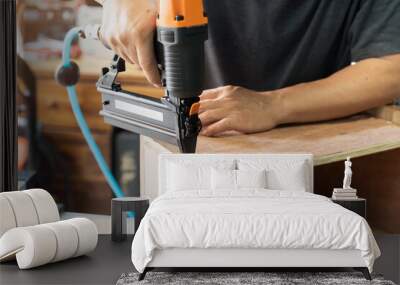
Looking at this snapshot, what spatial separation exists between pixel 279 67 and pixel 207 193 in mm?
854

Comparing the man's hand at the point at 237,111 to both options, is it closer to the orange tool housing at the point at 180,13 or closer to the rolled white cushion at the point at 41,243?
the orange tool housing at the point at 180,13

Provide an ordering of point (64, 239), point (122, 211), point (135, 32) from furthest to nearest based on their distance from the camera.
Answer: point (122, 211)
point (135, 32)
point (64, 239)

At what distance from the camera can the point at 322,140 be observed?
167 inches

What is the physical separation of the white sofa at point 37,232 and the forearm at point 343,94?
124 cm

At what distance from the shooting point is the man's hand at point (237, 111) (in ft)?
13.7

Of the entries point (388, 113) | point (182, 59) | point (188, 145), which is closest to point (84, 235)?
point (188, 145)

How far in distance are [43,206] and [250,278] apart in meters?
1.17

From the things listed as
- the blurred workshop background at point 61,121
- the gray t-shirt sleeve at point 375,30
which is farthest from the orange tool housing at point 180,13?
the gray t-shirt sleeve at point 375,30

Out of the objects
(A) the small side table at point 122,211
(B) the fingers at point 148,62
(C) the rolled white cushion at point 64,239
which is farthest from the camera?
(A) the small side table at point 122,211

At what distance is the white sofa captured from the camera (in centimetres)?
360

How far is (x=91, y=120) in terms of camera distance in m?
4.47

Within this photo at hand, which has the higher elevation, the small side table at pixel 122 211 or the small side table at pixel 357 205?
the small side table at pixel 357 205

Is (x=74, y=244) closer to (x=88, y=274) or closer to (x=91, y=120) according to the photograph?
(x=88, y=274)

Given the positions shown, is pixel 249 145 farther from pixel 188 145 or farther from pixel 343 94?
pixel 343 94
